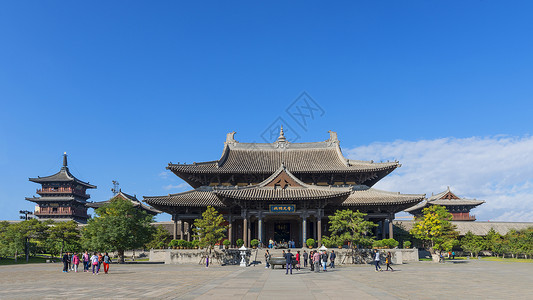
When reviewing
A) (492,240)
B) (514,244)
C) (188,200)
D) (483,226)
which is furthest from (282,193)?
(483,226)

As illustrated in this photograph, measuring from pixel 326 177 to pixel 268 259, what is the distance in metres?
20.3

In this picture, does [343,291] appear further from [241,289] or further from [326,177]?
[326,177]

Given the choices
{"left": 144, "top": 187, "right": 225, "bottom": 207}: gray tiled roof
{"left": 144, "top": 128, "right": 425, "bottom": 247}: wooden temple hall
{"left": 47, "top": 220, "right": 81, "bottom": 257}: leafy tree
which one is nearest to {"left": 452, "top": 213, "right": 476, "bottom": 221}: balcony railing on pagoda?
{"left": 144, "top": 128, "right": 425, "bottom": 247}: wooden temple hall

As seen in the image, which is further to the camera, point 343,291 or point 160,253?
point 160,253

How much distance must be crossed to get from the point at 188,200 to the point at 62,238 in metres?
20.6

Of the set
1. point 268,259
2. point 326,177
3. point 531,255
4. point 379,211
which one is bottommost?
point 531,255

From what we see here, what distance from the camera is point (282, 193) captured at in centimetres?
4016

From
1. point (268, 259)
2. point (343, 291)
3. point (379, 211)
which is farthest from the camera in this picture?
point (379, 211)

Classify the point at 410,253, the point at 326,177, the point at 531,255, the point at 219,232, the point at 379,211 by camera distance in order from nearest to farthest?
the point at 219,232, the point at 410,253, the point at 379,211, the point at 326,177, the point at 531,255

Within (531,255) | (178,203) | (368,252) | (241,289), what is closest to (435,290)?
(241,289)

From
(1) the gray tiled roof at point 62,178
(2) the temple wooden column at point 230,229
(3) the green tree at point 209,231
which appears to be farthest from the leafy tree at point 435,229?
(1) the gray tiled roof at point 62,178

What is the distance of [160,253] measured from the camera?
41.6m

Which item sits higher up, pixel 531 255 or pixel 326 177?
pixel 326 177

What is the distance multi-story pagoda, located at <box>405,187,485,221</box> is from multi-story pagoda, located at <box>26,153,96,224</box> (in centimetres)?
6736
